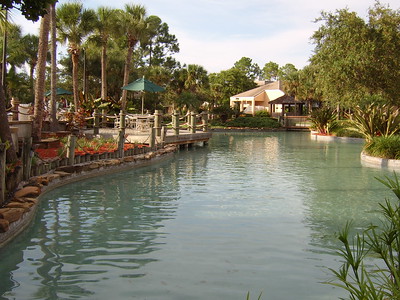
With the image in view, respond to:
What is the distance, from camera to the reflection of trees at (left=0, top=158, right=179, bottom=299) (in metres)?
5.34

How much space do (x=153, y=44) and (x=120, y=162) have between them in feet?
147

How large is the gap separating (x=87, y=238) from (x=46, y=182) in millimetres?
3935

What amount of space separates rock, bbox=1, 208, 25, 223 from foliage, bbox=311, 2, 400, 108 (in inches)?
947

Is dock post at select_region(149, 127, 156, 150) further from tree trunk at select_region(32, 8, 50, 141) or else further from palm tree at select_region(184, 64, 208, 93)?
palm tree at select_region(184, 64, 208, 93)

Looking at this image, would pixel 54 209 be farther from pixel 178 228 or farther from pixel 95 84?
pixel 95 84

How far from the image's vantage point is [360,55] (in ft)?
88.6

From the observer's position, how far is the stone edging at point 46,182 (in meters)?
6.94

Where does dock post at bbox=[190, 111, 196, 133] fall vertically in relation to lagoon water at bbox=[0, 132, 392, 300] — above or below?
above

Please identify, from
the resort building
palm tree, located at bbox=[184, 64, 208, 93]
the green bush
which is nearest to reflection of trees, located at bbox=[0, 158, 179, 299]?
the green bush

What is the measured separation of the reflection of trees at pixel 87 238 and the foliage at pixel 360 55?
19.9 meters

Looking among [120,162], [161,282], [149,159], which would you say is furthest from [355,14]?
[161,282]

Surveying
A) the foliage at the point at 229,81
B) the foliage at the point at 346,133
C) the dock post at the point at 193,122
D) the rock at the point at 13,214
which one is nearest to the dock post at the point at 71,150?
the rock at the point at 13,214

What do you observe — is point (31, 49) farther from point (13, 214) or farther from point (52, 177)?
point (13, 214)

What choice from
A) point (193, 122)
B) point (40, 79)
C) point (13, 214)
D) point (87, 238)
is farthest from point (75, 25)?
point (87, 238)
